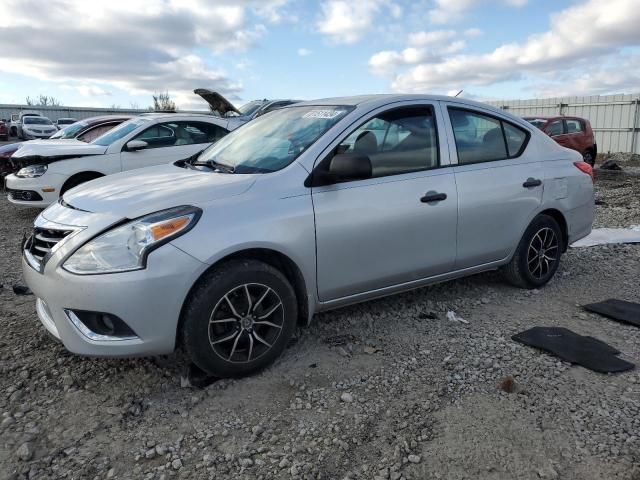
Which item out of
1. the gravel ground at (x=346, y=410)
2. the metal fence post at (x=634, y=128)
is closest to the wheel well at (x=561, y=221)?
the gravel ground at (x=346, y=410)

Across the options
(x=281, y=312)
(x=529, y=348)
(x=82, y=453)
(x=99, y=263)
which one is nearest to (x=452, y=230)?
(x=529, y=348)

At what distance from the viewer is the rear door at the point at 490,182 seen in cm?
413

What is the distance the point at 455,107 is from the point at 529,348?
75.4 inches

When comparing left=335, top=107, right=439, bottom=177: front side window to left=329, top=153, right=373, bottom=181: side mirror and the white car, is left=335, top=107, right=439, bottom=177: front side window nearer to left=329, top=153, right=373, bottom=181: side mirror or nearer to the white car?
left=329, top=153, right=373, bottom=181: side mirror

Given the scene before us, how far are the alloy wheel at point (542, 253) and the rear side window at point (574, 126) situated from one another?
12172mm

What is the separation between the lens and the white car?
774 centimetres

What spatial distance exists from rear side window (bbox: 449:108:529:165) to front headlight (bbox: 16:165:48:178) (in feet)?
20.2

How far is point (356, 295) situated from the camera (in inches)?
145

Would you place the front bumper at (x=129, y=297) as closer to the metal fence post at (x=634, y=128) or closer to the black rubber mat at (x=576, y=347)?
the black rubber mat at (x=576, y=347)

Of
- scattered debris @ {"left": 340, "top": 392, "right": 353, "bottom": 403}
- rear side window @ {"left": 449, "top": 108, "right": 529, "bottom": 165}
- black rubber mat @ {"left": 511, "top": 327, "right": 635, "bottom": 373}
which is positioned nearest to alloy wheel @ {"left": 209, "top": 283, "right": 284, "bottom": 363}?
scattered debris @ {"left": 340, "top": 392, "right": 353, "bottom": 403}

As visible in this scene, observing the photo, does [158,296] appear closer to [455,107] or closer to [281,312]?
[281,312]

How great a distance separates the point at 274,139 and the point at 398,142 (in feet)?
2.95

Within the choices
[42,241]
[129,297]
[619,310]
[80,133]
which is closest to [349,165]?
[129,297]

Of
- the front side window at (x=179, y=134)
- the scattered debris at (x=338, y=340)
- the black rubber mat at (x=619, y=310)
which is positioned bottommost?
the black rubber mat at (x=619, y=310)
